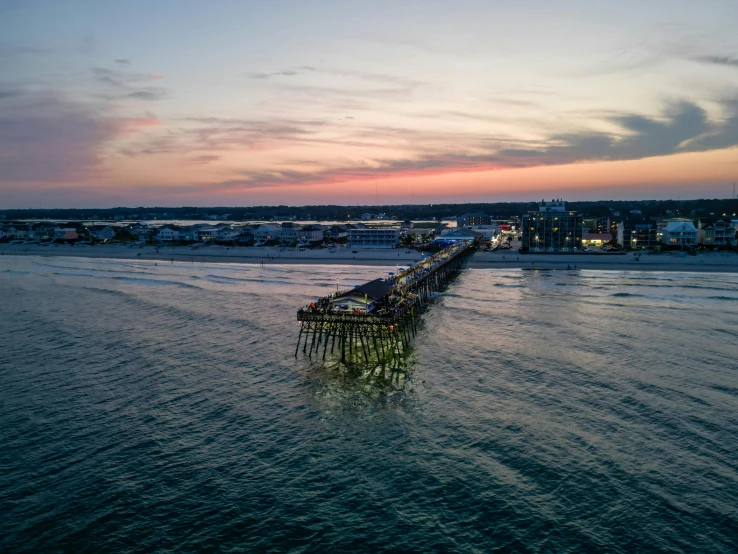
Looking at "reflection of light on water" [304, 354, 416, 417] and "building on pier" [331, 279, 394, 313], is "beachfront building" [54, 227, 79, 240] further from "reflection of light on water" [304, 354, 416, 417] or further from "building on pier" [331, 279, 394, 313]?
"reflection of light on water" [304, 354, 416, 417]

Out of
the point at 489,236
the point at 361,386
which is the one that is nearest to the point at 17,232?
the point at 489,236

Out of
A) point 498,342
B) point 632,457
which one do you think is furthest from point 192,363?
point 632,457

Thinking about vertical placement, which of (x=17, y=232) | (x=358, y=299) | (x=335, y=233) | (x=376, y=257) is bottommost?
(x=358, y=299)

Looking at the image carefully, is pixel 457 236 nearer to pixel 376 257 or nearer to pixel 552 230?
pixel 552 230

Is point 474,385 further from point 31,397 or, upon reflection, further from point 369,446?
point 31,397

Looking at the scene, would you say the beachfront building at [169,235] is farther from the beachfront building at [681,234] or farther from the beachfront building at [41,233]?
the beachfront building at [681,234]

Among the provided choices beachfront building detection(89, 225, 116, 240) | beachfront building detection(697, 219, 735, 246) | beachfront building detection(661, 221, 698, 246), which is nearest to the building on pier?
beachfront building detection(661, 221, 698, 246)
